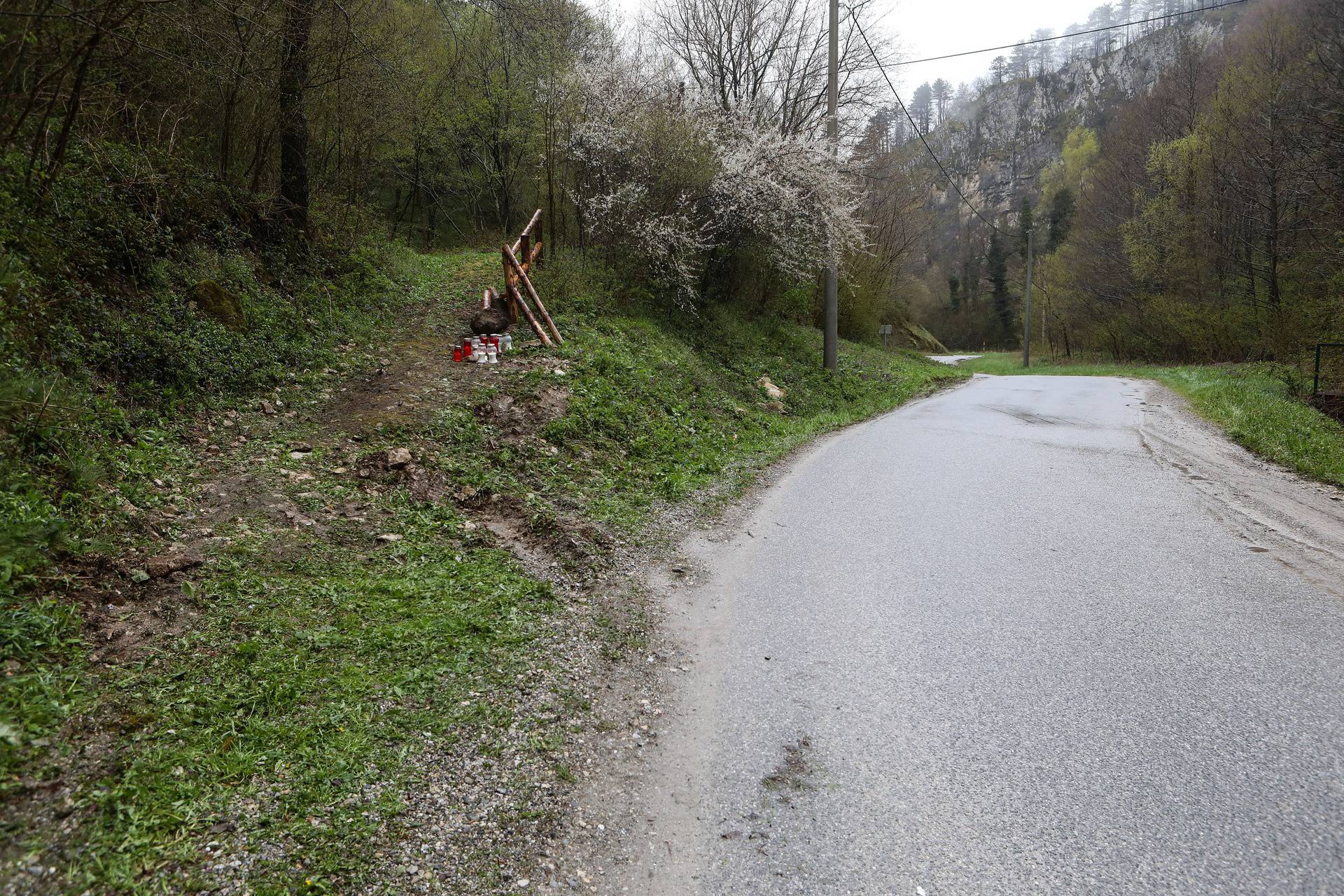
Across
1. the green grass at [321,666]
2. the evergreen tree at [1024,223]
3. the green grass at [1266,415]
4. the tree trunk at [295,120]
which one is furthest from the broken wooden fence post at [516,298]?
the evergreen tree at [1024,223]

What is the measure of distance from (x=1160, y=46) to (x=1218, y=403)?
96.3 m

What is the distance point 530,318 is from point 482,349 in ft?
4.91

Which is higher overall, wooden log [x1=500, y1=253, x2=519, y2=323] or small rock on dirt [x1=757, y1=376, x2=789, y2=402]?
wooden log [x1=500, y1=253, x2=519, y2=323]

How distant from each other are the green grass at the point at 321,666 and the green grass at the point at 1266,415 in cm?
710

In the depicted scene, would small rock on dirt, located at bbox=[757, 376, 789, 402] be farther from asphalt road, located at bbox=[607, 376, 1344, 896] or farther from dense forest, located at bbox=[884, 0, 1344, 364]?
dense forest, located at bbox=[884, 0, 1344, 364]

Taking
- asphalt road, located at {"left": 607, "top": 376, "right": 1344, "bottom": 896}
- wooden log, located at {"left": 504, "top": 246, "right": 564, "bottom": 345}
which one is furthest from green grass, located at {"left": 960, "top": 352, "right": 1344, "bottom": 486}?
wooden log, located at {"left": 504, "top": 246, "right": 564, "bottom": 345}

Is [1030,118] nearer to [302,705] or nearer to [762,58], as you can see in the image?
[762,58]

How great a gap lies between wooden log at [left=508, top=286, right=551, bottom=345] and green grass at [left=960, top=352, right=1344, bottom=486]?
954cm

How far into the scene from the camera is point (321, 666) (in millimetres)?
3434

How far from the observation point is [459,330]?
10398 millimetres

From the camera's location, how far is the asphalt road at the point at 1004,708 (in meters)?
2.59

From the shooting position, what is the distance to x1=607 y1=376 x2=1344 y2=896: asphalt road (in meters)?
2.59

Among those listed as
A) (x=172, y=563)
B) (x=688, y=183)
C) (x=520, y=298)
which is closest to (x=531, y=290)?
(x=520, y=298)

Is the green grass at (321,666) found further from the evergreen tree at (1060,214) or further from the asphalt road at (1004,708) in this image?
the evergreen tree at (1060,214)
